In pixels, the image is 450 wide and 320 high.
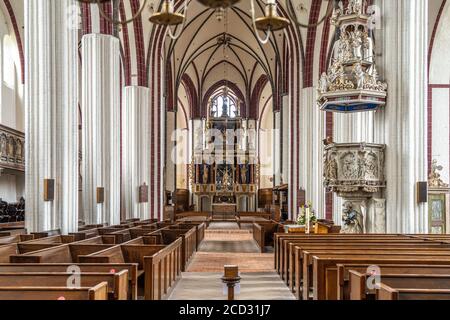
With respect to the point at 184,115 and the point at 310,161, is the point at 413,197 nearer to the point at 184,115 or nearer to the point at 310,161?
the point at 310,161

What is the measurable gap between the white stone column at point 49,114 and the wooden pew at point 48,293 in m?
6.86

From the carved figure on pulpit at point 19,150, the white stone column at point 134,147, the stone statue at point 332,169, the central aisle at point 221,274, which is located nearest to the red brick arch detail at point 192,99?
the white stone column at point 134,147

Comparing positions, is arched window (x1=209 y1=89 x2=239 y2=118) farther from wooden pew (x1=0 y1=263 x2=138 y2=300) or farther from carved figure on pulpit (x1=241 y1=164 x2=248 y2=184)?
wooden pew (x1=0 y1=263 x2=138 y2=300)

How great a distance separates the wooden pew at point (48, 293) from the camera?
4230 mm

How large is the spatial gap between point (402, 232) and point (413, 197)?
733mm

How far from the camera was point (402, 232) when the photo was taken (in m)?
10.6

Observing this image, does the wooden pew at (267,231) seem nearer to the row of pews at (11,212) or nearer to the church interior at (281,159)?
the church interior at (281,159)

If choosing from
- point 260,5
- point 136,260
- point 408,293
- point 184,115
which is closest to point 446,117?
point 260,5

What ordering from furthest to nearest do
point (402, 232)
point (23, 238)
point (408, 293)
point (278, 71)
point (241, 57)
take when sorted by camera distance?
point (241, 57), point (278, 71), point (402, 232), point (23, 238), point (408, 293)

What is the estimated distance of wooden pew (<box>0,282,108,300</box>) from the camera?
4230 mm

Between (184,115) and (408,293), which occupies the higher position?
(184,115)

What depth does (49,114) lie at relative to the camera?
11305 mm

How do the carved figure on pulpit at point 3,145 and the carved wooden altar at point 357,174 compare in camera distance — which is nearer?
the carved wooden altar at point 357,174

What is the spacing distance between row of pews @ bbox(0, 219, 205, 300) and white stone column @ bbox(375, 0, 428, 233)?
452cm
